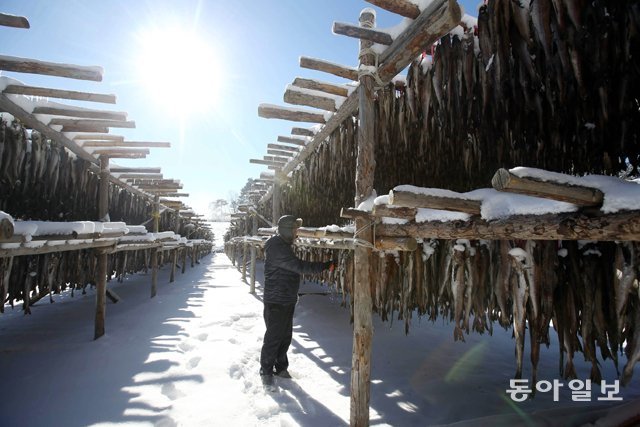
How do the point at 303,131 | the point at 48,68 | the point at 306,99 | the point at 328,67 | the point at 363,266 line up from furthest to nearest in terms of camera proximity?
the point at 303,131 < the point at 306,99 < the point at 48,68 < the point at 328,67 < the point at 363,266

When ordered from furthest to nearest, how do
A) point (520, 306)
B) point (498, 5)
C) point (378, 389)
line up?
point (378, 389) < point (520, 306) < point (498, 5)

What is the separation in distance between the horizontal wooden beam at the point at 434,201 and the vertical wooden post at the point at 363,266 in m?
1.06

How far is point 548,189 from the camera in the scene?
160cm

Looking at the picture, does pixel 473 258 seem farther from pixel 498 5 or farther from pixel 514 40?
pixel 498 5

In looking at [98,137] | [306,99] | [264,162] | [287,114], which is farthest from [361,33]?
[264,162]

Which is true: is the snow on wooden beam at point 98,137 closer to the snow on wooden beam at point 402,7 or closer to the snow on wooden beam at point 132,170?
the snow on wooden beam at point 132,170

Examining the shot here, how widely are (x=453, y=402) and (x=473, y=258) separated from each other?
218cm

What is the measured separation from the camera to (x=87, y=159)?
6.74 m

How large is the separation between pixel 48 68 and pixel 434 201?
4853 millimetres

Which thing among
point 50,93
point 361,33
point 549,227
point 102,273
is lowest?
point 102,273

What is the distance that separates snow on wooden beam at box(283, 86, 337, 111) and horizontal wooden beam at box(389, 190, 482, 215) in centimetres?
239

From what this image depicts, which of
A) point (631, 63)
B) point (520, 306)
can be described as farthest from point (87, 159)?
point (631, 63)

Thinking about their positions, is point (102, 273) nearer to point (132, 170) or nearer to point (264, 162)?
point (132, 170)

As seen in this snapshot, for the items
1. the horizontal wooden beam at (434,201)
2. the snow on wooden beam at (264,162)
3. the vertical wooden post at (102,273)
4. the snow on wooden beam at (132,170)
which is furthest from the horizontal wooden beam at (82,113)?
the horizontal wooden beam at (434,201)
